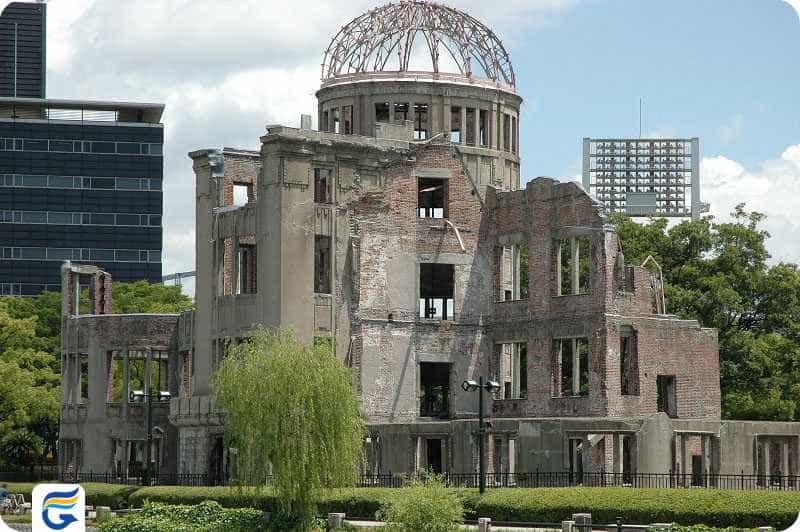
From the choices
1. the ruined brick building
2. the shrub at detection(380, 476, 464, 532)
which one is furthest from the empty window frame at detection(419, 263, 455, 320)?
the shrub at detection(380, 476, 464, 532)

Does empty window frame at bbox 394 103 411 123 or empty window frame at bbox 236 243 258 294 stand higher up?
empty window frame at bbox 394 103 411 123

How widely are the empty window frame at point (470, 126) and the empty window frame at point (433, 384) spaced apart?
11546 millimetres

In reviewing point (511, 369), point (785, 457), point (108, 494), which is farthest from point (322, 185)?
point (785, 457)

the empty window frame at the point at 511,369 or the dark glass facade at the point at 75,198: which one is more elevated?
the dark glass facade at the point at 75,198

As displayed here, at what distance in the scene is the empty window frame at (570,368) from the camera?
2324 inches

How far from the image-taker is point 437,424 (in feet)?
186

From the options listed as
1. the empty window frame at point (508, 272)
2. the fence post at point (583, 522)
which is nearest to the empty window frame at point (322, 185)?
the empty window frame at point (508, 272)

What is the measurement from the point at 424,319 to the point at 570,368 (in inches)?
482

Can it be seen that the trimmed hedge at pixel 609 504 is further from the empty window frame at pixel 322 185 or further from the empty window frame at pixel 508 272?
the empty window frame at pixel 322 185

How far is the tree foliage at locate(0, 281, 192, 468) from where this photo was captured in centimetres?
7719

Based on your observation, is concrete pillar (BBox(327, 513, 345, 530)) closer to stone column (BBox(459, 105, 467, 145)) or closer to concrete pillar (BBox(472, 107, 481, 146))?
stone column (BBox(459, 105, 467, 145))

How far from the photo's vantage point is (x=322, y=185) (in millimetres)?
63312

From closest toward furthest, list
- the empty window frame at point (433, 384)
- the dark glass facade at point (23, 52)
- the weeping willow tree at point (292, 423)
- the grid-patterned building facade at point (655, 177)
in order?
1. the weeping willow tree at point (292, 423)
2. the empty window frame at point (433, 384)
3. the dark glass facade at point (23, 52)
4. the grid-patterned building facade at point (655, 177)

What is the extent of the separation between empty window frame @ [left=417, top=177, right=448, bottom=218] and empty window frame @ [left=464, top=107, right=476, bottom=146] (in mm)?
8708
